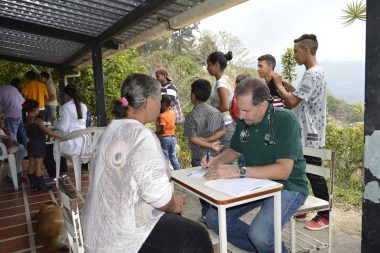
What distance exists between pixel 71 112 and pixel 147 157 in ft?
11.3

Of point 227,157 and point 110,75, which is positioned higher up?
point 110,75

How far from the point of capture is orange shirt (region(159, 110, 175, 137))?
4.38 metres

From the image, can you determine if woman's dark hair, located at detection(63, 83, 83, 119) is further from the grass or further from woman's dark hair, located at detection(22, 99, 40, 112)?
the grass

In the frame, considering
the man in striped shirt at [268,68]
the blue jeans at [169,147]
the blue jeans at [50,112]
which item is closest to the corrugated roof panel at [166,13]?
the man in striped shirt at [268,68]

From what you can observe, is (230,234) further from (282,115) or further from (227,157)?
(282,115)

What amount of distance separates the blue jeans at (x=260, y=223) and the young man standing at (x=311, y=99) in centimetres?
85

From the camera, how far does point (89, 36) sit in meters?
5.34

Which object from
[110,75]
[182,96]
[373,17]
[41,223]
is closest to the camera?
[373,17]

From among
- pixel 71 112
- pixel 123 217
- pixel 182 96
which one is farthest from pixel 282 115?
pixel 182 96

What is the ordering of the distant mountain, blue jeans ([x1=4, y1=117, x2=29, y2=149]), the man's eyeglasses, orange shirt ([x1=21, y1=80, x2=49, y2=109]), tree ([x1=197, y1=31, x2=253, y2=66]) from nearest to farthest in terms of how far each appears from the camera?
the distant mountain → the man's eyeglasses → blue jeans ([x1=4, y1=117, x2=29, y2=149]) → orange shirt ([x1=21, y1=80, x2=49, y2=109]) → tree ([x1=197, y1=31, x2=253, y2=66])

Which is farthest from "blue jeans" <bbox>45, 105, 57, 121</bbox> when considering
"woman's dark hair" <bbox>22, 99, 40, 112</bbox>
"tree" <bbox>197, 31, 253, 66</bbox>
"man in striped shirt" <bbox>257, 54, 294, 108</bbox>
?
"tree" <bbox>197, 31, 253, 66</bbox>

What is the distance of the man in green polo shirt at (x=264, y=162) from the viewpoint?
207 cm

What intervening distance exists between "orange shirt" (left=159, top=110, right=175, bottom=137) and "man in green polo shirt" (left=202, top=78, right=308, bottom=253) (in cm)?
200

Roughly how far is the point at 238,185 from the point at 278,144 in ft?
1.51
